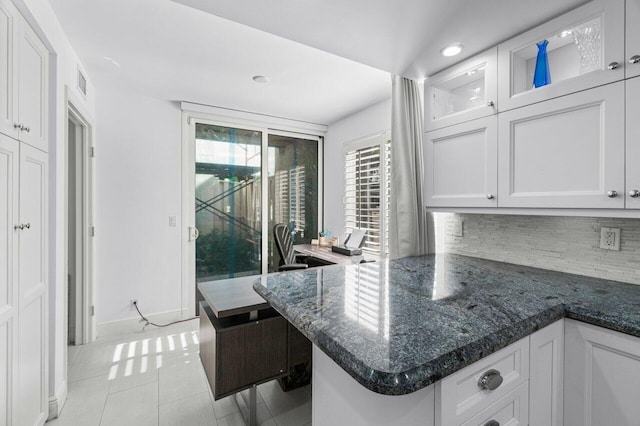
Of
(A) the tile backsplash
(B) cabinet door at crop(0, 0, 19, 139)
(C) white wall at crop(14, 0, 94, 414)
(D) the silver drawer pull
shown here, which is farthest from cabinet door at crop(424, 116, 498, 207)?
(C) white wall at crop(14, 0, 94, 414)

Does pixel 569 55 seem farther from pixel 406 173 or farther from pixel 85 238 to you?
pixel 85 238

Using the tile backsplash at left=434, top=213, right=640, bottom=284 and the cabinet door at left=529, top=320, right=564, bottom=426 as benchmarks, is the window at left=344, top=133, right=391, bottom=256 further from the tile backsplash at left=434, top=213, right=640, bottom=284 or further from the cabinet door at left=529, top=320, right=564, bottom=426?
the cabinet door at left=529, top=320, right=564, bottom=426

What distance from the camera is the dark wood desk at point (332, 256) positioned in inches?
112

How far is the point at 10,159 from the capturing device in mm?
1280

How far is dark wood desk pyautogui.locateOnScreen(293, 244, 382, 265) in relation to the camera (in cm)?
284

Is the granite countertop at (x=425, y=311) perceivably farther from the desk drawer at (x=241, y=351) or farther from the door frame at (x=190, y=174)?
the door frame at (x=190, y=174)

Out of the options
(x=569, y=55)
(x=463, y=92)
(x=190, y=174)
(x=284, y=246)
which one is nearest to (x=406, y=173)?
(x=463, y=92)

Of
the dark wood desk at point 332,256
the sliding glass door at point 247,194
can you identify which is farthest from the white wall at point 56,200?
the dark wood desk at point 332,256

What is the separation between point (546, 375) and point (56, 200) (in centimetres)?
256

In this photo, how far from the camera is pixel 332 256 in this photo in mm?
3047

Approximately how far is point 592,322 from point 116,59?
329cm

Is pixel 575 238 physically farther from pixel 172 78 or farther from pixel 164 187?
pixel 164 187

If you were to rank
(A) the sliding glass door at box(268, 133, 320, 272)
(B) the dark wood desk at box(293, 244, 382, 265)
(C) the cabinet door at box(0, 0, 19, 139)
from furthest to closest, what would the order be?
(A) the sliding glass door at box(268, 133, 320, 272) < (B) the dark wood desk at box(293, 244, 382, 265) < (C) the cabinet door at box(0, 0, 19, 139)

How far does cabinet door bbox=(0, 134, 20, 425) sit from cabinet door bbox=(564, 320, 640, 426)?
2242mm
